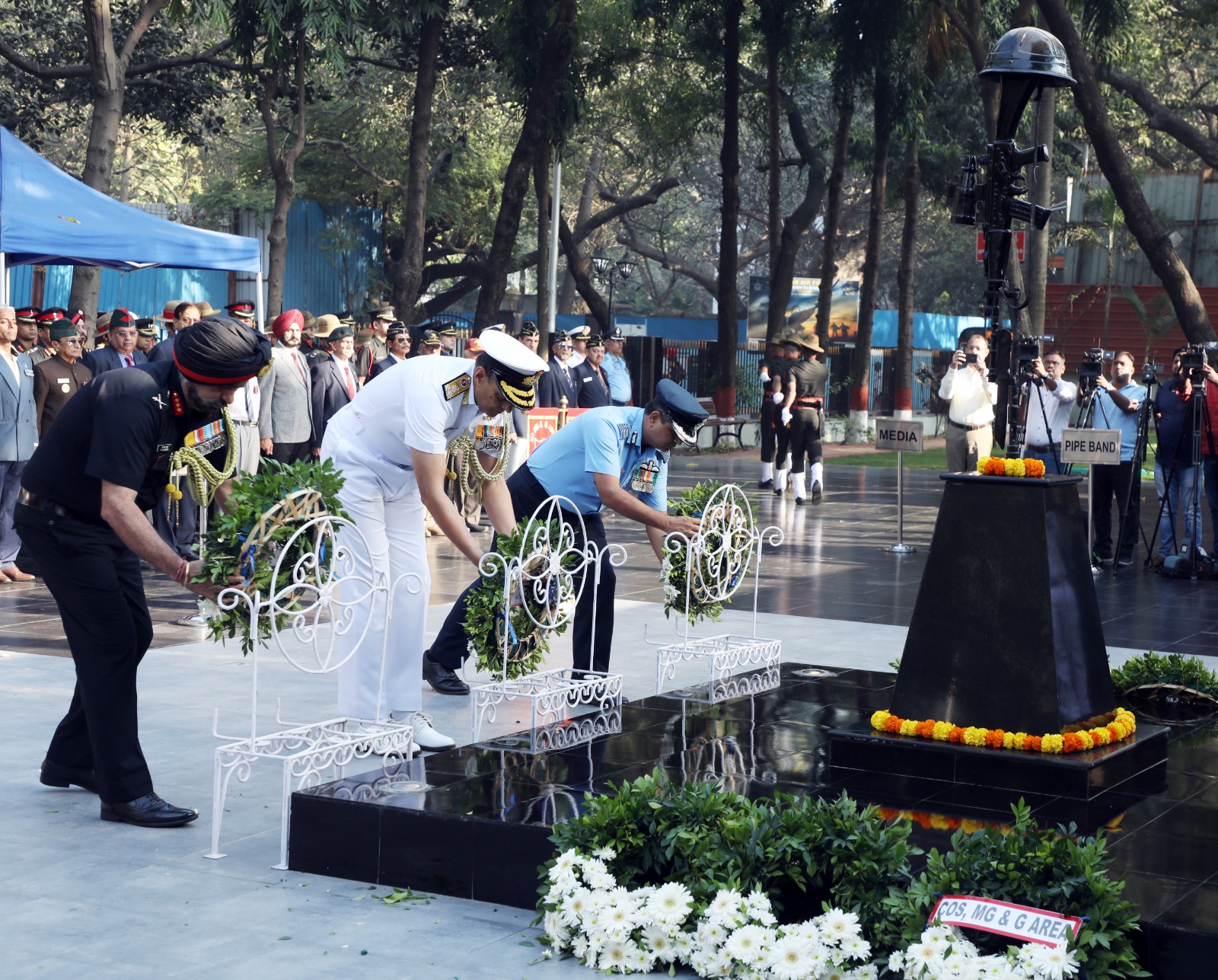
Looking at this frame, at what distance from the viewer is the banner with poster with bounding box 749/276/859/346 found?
3697 cm

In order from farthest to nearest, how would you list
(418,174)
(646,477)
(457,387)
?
1. (418,174)
2. (646,477)
3. (457,387)

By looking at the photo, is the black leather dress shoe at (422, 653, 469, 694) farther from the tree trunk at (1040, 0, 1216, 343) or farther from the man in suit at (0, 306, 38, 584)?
the tree trunk at (1040, 0, 1216, 343)

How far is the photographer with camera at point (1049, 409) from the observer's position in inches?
531

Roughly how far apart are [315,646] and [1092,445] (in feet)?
28.6

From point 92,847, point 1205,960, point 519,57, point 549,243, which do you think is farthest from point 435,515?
point 549,243

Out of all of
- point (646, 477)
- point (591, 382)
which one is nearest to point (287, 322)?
point (591, 382)

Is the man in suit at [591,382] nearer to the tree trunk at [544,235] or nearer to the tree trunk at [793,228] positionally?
the tree trunk at [544,235]

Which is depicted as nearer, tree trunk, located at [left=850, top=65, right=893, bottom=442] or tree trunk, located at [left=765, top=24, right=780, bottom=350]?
tree trunk, located at [left=765, top=24, right=780, bottom=350]

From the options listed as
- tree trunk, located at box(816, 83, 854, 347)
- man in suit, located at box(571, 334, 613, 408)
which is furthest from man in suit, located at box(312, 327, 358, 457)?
tree trunk, located at box(816, 83, 854, 347)

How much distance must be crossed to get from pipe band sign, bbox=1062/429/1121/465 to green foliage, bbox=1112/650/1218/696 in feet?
A: 17.1

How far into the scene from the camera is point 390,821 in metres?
4.83

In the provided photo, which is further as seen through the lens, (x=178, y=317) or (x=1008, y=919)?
(x=178, y=317)

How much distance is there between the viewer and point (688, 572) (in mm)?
6957

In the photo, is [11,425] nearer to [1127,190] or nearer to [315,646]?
[315,646]
